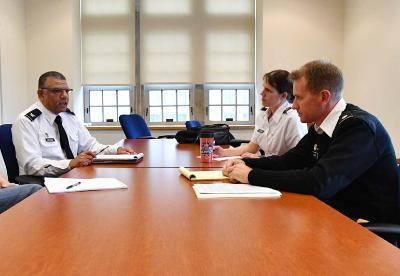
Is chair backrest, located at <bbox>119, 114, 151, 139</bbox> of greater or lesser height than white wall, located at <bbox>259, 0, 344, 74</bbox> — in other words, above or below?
below

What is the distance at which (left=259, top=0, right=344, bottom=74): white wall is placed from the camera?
564 cm

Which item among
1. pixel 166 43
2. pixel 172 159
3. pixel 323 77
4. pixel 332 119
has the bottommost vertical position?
pixel 172 159

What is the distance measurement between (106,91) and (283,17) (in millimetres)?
2934

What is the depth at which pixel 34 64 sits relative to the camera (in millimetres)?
5598

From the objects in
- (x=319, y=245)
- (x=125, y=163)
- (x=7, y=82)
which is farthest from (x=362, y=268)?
(x=7, y=82)

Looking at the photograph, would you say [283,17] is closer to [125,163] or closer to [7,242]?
[125,163]

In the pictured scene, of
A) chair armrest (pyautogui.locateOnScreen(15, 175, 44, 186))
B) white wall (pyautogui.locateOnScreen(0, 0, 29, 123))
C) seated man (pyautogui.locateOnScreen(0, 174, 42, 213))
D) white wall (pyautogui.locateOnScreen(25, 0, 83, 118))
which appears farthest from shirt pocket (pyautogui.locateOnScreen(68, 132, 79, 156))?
white wall (pyautogui.locateOnScreen(25, 0, 83, 118))

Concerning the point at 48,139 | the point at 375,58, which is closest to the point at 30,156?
the point at 48,139

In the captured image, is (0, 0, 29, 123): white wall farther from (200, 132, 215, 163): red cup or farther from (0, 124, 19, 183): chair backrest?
(200, 132, 215, 163): red cup

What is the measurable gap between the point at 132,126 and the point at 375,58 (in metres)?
3.04

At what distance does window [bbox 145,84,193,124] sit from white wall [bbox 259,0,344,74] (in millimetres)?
1367

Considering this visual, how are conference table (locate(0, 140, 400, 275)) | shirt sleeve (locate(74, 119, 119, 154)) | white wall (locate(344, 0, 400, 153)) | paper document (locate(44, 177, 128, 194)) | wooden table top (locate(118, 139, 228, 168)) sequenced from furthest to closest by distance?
1. white wall (locate(344, 0, 400, 153))
2. shirt sleeve (locate(74, 119, 119, 154))
3. wooden table top (locate(118, 139, 228, 168))
4. paper document (locate(44, 177, 128, 194))
5. conference table (locate(0, 140, 400, 275))

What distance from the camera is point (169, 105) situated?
6.22 metres

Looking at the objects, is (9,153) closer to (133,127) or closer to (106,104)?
(133,127)
